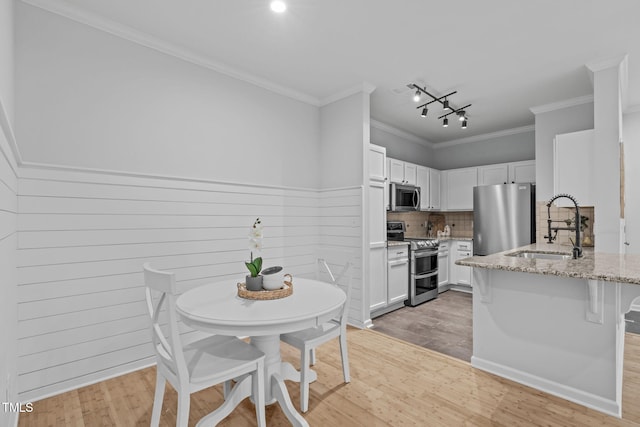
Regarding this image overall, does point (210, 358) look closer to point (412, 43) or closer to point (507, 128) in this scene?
point (412, 43)

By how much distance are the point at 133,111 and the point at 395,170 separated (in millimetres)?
3477

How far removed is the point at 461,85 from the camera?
3529 millimetres

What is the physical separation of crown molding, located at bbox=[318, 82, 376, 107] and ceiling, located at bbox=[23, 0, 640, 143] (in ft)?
0.08

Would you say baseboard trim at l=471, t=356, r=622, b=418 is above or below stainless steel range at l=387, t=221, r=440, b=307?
below

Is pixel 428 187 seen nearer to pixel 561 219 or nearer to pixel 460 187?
pixel 460 187

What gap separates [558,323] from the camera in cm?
213

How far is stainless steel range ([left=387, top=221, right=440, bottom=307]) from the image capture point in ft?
14.3

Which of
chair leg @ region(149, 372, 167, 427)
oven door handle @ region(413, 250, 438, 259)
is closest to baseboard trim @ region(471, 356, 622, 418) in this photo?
oven door handle @ region(413, 250, 438, 259)

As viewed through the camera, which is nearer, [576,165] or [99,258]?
[99,258]

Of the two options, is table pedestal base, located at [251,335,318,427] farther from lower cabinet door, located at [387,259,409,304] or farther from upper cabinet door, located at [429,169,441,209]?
upper cabinet door, located at [429,169,441,209]

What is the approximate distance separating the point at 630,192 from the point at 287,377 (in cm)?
516

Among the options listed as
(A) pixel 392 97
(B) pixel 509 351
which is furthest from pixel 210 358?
(A) pixel 392 97

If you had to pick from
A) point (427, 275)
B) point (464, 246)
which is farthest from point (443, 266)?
point (427, 275)

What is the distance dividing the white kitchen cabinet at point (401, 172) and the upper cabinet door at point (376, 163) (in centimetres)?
69
